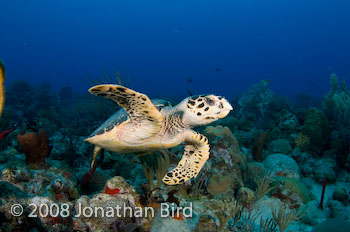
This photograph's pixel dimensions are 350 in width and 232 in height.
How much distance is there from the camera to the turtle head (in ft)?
9.59

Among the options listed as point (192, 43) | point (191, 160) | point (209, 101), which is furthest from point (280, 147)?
point (192, 43)

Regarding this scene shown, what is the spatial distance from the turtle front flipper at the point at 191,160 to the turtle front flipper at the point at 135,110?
2.24ft

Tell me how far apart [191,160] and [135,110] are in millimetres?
1381

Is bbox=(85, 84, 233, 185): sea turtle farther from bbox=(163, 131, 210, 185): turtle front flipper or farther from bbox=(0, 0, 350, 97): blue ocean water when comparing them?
bbox=(0, 0, 350, 97): blue ocean water

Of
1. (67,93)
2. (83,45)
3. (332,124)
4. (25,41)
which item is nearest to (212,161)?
(332,124)

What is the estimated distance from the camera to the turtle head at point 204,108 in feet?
9.59

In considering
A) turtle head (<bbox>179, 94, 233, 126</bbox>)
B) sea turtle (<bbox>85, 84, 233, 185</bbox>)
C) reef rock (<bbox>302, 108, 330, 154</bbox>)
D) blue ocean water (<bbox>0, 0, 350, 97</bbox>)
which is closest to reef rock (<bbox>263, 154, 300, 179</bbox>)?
reef rock (<bbox>302, 108, 330, 154</bbox>)

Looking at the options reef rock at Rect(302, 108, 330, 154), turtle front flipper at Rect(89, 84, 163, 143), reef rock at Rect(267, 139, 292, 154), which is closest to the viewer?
turtle front flipper at Rect(89, 84, 163, 143)

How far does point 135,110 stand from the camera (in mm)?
2611

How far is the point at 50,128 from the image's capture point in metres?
7.81

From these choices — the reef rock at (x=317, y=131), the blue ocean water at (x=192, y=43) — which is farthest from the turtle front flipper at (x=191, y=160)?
the blue ocean water at (x=192, y=43)

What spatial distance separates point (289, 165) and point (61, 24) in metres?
165

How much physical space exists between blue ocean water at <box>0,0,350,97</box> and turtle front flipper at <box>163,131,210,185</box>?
96.1 meters

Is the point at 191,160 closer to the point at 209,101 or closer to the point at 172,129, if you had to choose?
the point at 172,129
